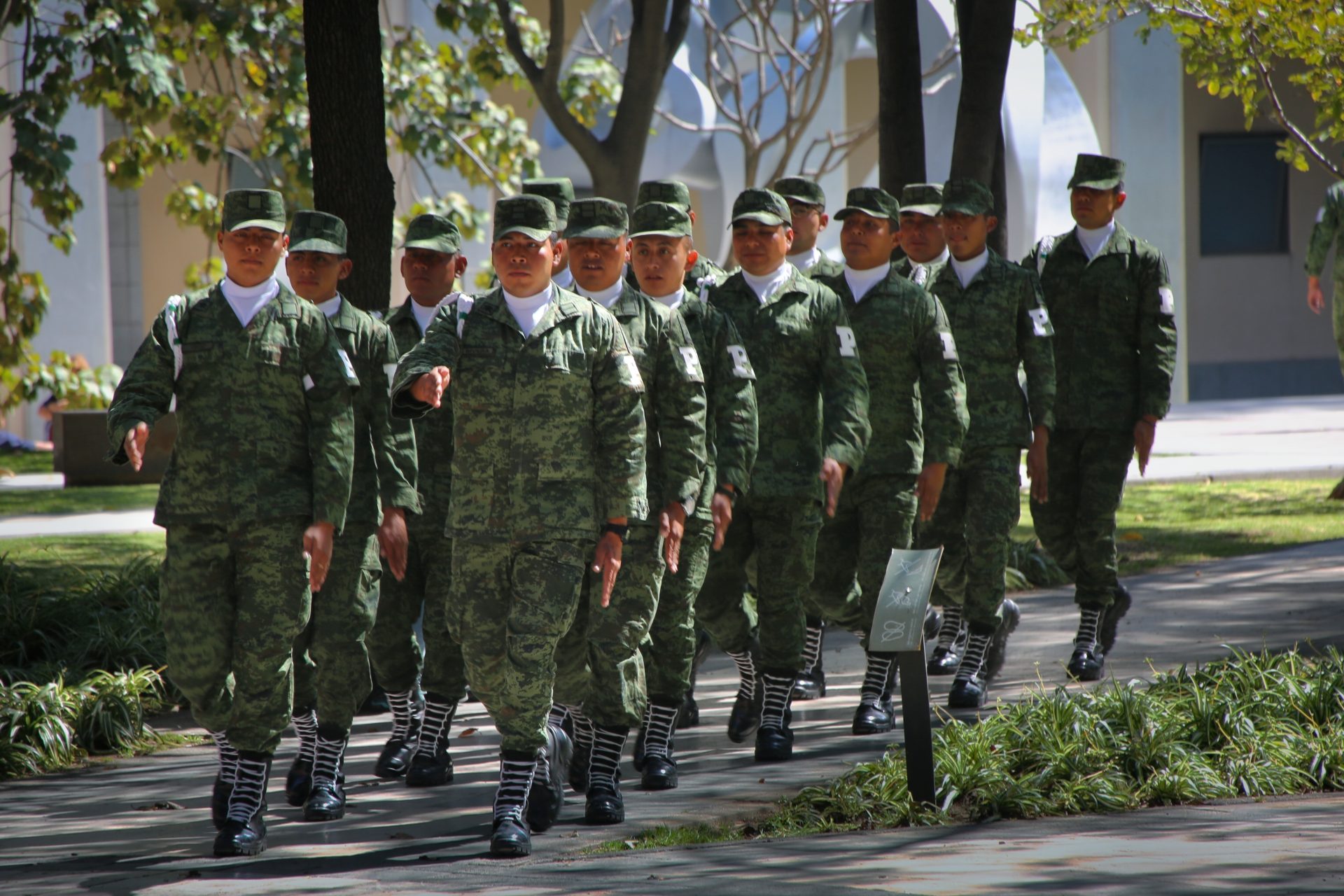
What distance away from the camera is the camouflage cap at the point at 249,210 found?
227 inches

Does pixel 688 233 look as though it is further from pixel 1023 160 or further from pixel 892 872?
pixel 1023 160

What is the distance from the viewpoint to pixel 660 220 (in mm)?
6566

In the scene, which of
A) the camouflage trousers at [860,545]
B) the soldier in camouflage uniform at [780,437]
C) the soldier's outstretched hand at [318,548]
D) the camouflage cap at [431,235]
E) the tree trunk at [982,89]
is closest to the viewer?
the soldier's outstretched hand at [318,548]

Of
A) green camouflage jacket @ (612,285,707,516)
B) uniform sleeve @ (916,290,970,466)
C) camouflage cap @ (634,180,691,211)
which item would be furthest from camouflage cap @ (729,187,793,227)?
green camouflage jacket @ (612,285,707,516)

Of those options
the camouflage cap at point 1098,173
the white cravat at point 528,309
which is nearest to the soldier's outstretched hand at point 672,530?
the white cravat at point 528,309

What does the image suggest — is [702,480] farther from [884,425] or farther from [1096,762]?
[1096,762]

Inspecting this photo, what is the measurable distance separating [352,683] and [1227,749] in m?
3.23

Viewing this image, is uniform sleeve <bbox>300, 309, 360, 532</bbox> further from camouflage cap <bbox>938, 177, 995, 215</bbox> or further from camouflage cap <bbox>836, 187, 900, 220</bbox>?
camouflage cap <bbox>938, 177, 995, 215</bbox>

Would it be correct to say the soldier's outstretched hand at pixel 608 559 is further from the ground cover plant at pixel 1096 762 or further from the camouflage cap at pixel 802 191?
the camouflage cap at pixel 802 191

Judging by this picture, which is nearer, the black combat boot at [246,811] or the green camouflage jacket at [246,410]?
the black combat boot at [246,811]

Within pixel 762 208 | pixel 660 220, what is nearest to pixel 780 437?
pixel 762 208

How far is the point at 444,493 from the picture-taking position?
7.05 metres

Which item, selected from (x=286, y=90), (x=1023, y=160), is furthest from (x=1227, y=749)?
(x=1023, y=160)

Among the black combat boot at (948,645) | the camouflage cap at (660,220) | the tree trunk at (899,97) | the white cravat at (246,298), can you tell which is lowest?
the black combat boot at (948,645)
